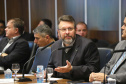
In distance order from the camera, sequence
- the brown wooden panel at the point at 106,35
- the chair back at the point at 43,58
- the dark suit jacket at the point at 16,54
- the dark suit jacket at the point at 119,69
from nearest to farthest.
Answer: the dark suit jacket at the point at 119,69, the chair back at the point at 43,58, the dark suit jacket at the point at 16,54, the brown wooden panel at the point at 106,35

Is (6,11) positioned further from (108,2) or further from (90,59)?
(90,59)

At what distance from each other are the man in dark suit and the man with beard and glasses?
114cm

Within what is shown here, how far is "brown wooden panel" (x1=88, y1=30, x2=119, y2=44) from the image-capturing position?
587 centimetres

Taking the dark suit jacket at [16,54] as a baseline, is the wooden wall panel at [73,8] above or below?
above

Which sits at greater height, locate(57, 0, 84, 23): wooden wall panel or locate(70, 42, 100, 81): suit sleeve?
locate(57, 0, 84, 23): wooden wall panel

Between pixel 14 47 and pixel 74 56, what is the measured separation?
67.9 inches

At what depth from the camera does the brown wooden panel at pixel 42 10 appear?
7670mm

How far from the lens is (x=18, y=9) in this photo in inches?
344

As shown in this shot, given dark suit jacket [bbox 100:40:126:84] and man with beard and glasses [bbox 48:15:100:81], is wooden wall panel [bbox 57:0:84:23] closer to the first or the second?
man with beard and glasses [bbox 48:15:100:81]

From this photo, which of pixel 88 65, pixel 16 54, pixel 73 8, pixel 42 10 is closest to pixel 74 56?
pixel 88 65

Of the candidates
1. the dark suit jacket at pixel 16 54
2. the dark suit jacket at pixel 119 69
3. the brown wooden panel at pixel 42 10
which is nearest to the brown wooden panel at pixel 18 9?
the brown wooden panel at pixel 42 10

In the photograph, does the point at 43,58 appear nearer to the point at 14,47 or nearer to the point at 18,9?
the point at 14,47

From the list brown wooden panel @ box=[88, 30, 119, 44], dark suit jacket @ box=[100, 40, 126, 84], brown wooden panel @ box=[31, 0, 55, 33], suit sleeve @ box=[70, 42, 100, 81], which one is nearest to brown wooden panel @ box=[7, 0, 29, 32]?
brown wooden panel @ box=[31, 0, 55, 33]

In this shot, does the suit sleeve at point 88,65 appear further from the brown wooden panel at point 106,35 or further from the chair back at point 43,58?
the brown wooden panel at point 106,35
